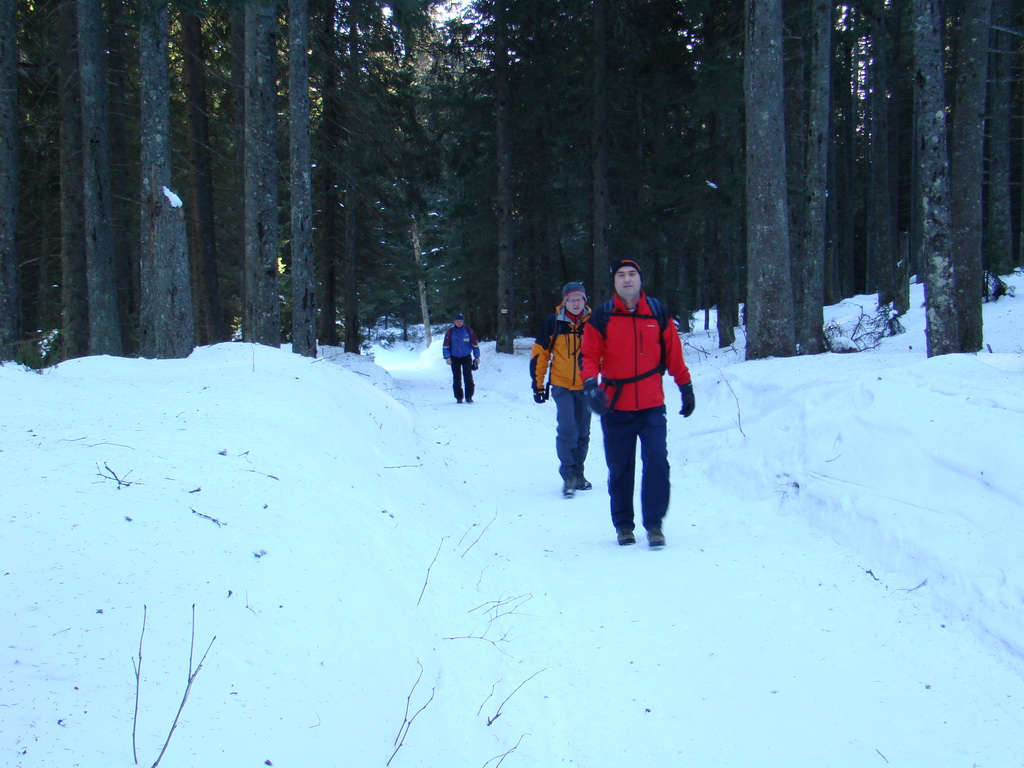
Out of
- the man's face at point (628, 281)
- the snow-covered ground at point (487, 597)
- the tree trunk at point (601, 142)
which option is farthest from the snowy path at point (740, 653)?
the tree trunk at point (601, 142)

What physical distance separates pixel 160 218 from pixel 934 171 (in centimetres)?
1075

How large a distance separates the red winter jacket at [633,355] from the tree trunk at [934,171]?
4.87 m

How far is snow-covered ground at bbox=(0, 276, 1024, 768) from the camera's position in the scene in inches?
90.3

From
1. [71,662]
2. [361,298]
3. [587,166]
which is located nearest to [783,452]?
[71,662]

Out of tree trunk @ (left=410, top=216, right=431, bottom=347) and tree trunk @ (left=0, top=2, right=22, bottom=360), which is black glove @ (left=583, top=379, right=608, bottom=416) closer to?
tree trunk @ (left=0, top=2, right=22, bottom=360)

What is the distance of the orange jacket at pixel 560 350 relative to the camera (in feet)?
25.1

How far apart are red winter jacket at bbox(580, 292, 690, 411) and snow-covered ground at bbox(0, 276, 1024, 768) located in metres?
1.24

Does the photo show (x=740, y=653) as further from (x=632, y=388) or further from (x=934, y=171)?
(x=934, y=171)

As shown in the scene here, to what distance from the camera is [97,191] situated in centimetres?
Result: 1231

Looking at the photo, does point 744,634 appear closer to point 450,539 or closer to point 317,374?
point 450,539

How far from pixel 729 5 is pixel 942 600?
17.2 meters

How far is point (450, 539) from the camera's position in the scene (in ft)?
17.5

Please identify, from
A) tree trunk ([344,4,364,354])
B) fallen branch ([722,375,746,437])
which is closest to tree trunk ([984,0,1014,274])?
fallen branch ([722,375,746,437])

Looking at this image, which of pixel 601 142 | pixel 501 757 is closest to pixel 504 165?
pixel 601 142
